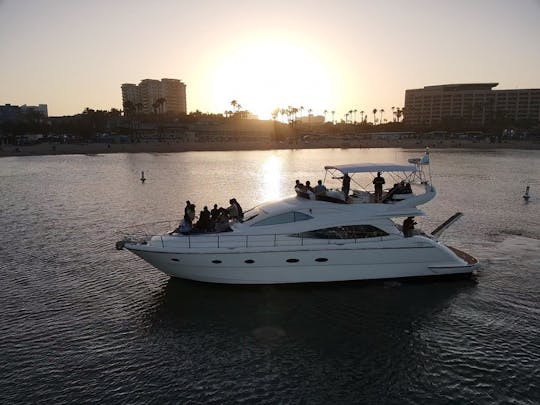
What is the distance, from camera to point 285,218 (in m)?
15.0

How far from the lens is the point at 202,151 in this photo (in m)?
124

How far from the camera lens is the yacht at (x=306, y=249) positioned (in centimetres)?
1407

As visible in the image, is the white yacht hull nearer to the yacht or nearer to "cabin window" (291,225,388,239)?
the yacht

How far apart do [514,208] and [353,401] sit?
30.1 meters

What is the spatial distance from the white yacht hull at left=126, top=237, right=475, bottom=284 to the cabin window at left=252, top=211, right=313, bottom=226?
1.45 m

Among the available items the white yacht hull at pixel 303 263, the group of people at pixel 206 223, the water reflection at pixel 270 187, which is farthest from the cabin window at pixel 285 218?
the water reflection at pixel 270 187

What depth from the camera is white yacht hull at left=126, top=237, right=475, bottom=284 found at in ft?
45.9

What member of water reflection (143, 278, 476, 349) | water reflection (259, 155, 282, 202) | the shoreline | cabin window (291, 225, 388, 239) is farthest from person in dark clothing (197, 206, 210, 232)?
the shoreline

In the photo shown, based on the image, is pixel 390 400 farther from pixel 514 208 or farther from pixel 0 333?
pixel 514 208

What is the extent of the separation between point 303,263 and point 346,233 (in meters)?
2.03

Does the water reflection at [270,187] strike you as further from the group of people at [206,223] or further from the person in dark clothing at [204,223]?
the person in dark clothing at [204,223]

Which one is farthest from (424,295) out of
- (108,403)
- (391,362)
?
(108,403)

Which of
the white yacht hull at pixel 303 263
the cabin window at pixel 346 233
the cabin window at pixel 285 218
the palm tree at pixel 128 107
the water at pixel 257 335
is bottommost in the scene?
the water at pixel 257 335

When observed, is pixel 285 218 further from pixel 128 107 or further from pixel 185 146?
pixel 128 107
